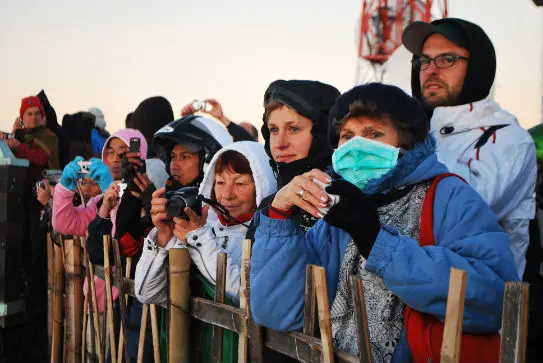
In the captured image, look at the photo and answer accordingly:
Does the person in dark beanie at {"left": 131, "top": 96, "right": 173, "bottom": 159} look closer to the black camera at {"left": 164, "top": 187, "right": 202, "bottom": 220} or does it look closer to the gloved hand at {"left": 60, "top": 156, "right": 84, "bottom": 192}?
the gloved hand at {"left": 60, "top": 156, "right": 84, "bottom": 192}

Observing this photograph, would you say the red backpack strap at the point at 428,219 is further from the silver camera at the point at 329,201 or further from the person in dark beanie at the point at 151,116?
the person in dark beanie at the point at 151,116

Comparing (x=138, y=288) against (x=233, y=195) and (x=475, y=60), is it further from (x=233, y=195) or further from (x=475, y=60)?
(x=475, y=60)

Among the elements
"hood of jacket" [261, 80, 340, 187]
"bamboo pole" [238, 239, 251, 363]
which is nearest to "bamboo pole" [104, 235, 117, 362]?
"hood of jacket" [261, 80, 340, 187]

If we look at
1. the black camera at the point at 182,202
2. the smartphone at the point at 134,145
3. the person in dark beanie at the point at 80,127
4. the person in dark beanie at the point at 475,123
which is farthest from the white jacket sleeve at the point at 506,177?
the person in dark beanie at the point at 80,127

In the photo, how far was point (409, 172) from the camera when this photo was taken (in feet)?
5.82

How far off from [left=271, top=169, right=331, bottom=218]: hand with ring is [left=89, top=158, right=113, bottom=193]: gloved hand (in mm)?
2628

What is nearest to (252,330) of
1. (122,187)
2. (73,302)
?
(122,187)

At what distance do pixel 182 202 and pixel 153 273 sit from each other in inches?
16.8

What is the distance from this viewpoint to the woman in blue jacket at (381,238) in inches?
61.9

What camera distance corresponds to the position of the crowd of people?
5.28 feet

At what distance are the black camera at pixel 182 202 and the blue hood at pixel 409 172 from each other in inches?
45.9

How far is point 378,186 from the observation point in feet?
5.89

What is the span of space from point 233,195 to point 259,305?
3.48ft

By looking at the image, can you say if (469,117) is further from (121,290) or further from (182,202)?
(121,290)
